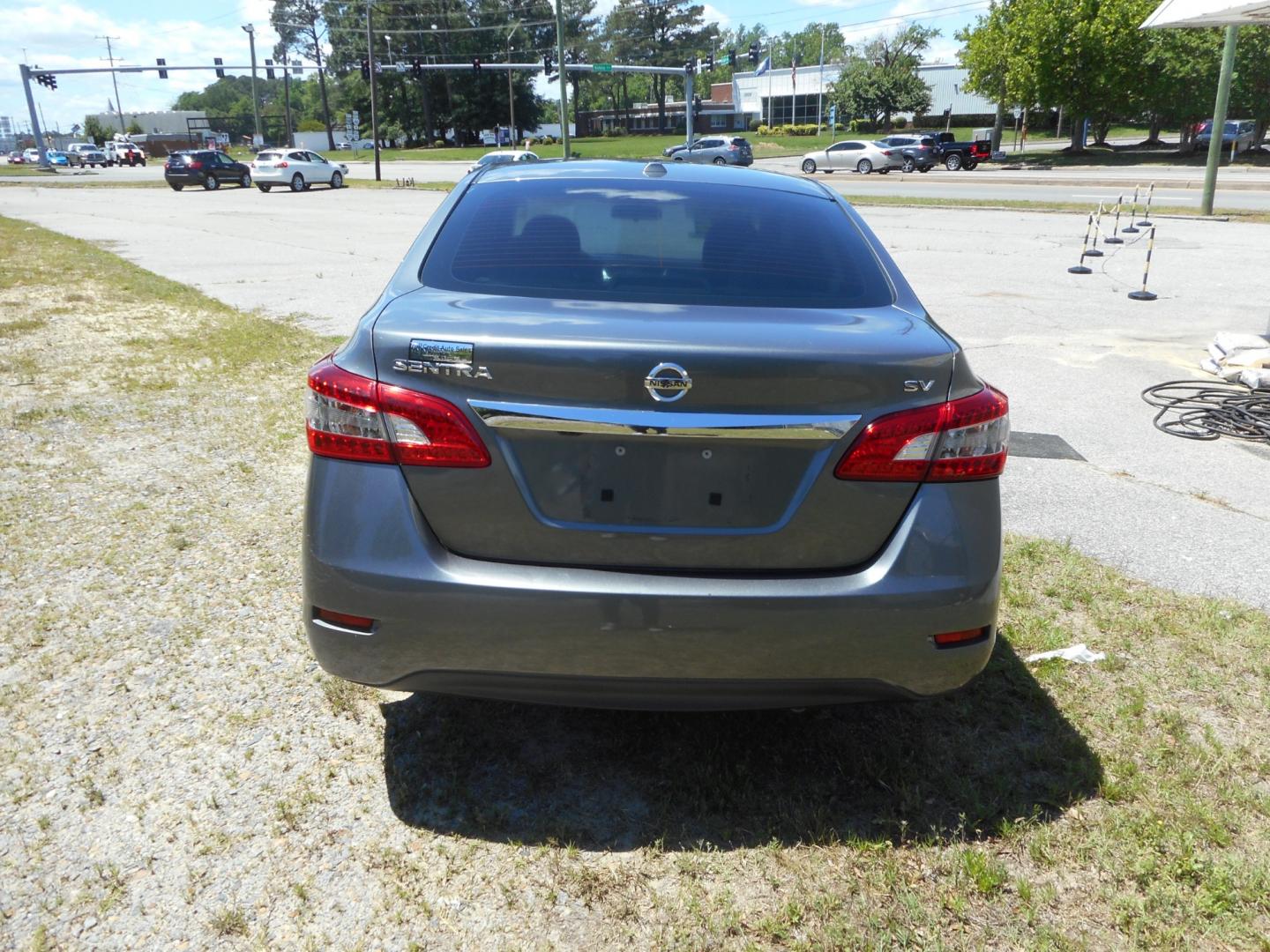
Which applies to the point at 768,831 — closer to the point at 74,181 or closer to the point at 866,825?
the point at 866,825

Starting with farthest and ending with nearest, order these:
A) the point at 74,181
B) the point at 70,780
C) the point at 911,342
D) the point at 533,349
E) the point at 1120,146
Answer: the point at 1120,146 < the point at 74,181 < the point at 70,780 < the point at 911,342 < the point at 533,349

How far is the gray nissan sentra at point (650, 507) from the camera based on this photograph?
238 centimetres

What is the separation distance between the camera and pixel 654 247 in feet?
10.1

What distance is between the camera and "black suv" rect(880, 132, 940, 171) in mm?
45531

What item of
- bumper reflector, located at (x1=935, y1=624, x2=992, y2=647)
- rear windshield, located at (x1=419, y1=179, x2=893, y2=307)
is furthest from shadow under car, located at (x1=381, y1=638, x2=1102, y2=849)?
rear windshield, located at (x1=419, y1=179, x2=893, y2=307)

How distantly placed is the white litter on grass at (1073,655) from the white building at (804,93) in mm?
93115

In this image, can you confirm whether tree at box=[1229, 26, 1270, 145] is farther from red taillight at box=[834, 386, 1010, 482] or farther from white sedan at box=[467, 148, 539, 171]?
red taillight at box=[834, 386, 1010, 482]

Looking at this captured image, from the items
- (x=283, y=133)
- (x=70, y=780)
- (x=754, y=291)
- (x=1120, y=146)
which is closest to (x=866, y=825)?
(x=754, y=291)

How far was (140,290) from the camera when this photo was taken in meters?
12.8

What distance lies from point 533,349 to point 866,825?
1.63 meters

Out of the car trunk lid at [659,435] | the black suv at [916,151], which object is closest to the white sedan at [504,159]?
the car trunk lid at [659,435]

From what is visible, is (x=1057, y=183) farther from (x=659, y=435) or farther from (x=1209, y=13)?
(x=659, y=435)

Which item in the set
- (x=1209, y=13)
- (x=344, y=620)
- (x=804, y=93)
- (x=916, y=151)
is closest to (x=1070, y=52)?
(x=916, y=151)

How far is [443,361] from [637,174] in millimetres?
1522
